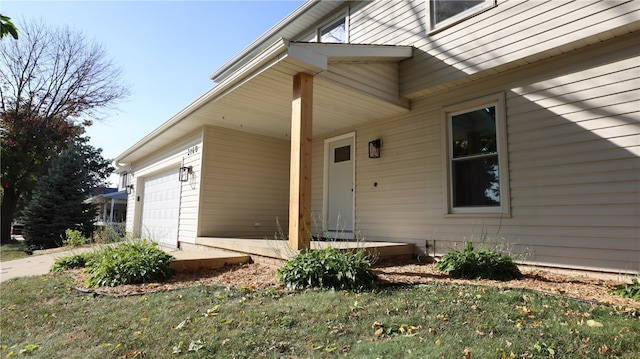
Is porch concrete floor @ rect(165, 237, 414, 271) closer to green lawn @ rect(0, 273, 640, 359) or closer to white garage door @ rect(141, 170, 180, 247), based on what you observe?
green lawn @ rect(0, 273, 640, 359)

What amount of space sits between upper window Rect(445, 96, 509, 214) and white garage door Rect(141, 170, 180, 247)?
616 centimetres

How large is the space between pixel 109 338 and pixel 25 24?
17164mm

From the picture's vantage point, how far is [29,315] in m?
3.85

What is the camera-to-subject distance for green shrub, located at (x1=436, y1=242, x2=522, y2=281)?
4043 millimetres

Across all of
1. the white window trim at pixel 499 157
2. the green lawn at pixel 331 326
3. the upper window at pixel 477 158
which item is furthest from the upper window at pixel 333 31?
the green lawn at pixel 331 326

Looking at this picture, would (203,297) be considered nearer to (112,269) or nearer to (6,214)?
(112,269)

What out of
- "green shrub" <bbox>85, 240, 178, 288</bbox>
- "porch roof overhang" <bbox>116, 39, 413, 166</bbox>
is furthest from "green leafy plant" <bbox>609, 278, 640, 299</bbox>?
"green shrub" <bbox>85, 240, 178, 288</bbox>

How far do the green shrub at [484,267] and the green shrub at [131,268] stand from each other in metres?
3.73

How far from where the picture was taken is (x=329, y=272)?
3.72 m

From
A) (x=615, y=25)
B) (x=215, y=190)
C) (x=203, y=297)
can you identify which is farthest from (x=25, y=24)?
(x=615, y=25)

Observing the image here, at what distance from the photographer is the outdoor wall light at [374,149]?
6551mm

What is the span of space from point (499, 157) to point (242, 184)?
518 cm

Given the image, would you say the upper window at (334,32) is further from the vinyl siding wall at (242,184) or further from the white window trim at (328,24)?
the vinyl siding wall at (242,184)

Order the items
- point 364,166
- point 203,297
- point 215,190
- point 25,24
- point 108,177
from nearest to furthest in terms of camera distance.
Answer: point 203,297 < point 364,166 < point 215,190 < point 25,24 < point 108,177
